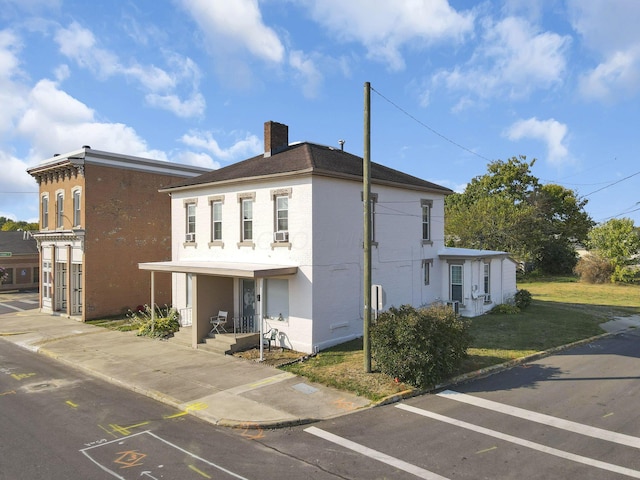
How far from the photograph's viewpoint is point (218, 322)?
16.9m

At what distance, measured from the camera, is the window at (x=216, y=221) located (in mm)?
19136

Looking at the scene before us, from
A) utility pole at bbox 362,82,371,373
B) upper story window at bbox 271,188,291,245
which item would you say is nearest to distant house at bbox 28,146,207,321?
upper story window at bbox 271,188,291,245

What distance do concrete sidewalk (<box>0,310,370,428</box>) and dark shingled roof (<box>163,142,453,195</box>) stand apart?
6.86 m

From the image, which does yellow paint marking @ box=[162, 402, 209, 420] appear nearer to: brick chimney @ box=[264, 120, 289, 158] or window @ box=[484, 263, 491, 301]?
brick chimney @ box=[264, 120, 289, 158]

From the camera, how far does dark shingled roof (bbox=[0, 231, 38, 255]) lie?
133ft

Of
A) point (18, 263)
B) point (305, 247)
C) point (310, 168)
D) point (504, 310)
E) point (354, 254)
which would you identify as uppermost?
point (310, 168)

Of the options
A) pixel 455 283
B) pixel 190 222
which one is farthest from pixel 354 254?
pixel 190 222

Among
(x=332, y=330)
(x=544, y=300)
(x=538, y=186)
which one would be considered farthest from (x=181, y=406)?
(x=538, y=186)

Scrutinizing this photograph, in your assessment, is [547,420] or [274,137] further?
[274,137]

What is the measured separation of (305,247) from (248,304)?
3999 millimetres

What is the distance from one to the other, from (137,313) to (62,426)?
51.6 ft

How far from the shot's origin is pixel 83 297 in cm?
2312

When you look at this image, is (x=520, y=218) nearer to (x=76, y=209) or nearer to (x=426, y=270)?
(x=426, y=270)

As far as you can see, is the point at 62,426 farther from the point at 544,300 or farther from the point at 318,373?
the point at 544,300
